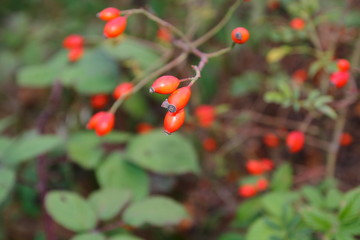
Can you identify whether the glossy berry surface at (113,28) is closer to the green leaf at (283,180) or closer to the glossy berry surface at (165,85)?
the glossy berry surface at (165,85)

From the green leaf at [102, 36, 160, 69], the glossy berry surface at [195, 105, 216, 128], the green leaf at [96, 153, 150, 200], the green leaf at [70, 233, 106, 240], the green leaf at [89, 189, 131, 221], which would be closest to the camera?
the green leaf at [70, 233, 106, 240]

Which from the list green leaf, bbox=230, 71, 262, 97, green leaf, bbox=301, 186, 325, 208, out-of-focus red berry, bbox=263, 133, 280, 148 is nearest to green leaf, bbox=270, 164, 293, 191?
green leaf, bbox=301, 186, 325, 208

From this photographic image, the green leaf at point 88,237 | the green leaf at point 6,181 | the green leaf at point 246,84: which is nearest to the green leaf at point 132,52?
the green leaf at point 246,84

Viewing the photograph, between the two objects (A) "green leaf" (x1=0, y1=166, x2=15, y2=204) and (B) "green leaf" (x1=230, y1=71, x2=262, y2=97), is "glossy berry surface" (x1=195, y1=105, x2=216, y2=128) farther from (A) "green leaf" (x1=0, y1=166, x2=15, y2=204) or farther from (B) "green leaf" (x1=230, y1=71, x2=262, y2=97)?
(A) "green leaf" (x1=0, y1=166, x2=15, y2=204)

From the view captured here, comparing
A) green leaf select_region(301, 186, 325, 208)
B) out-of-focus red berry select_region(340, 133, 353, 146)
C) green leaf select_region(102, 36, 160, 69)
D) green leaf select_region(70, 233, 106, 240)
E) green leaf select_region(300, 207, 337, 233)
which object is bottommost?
green leaf select_region(70, 233, 106, 240)

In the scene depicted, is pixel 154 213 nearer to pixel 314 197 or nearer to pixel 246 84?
pixel 314 197

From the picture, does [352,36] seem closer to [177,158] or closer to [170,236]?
[177,158]


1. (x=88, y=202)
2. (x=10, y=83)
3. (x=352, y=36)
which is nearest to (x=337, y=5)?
(x=352, y=36)

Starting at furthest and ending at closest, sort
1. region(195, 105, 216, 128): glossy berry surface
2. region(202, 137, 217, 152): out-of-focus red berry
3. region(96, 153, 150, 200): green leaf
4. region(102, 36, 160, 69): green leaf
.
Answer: region(202, 137, 217, 152): out-of-focus red berry, region(195, 105, 216, 128): glossy berry surface, region(102, 36, 160, 69): green leaf, region(96, 153, 150, 200): green leaf
